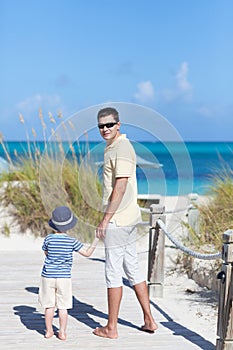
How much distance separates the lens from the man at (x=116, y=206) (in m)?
4.33

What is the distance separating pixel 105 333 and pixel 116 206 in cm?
102

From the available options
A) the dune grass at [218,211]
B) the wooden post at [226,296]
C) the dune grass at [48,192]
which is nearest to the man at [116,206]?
the wooden post at [226,296]

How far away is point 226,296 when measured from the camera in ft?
13.3

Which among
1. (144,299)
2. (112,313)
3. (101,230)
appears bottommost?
(112,313)

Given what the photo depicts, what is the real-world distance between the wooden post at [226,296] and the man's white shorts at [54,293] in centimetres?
111

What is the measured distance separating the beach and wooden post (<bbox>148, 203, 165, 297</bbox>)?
0.61ft

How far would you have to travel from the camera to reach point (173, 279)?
23.1 feet

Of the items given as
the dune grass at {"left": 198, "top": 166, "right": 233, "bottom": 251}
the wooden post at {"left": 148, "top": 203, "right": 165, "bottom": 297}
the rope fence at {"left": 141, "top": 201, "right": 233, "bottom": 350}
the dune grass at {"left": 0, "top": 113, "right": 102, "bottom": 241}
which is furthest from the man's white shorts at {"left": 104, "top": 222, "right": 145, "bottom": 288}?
the dune grass at {"left": 0, "top": 113, "right": 102, "bottom": 241}

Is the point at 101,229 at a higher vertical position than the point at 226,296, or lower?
higher

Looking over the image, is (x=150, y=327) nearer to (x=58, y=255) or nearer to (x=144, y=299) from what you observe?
(x=144, y=299)

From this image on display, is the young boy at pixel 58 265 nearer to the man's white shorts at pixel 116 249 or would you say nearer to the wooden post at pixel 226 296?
the man's white shorts at pixel 116 249

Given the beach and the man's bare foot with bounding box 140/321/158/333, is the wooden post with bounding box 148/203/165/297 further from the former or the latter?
the man's bare foot with bounding box 140/321/158/333

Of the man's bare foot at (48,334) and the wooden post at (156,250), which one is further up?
the wooden post at (156,250)

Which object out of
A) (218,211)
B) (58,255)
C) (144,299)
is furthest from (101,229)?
(218,211)
